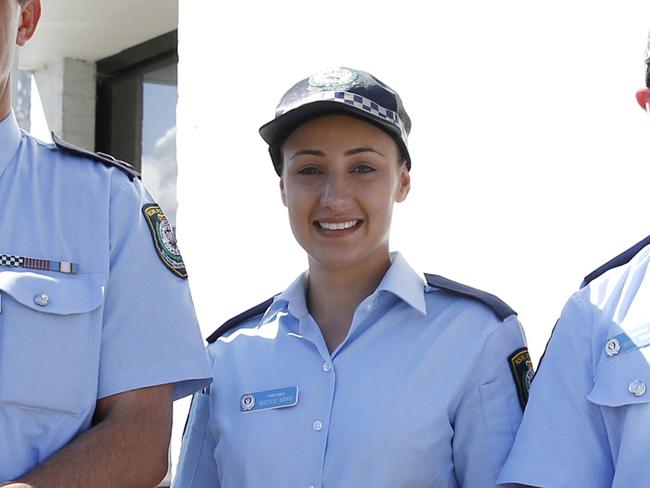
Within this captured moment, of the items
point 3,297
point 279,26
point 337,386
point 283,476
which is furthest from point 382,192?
point 279,26

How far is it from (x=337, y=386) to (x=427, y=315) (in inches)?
9.3

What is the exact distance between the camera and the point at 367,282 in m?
2.32

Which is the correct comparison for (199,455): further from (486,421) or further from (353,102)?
(353,102)

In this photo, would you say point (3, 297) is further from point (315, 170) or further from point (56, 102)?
point (56, 102)

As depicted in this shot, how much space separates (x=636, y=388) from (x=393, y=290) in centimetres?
55

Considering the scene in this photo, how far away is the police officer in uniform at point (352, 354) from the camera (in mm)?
2059

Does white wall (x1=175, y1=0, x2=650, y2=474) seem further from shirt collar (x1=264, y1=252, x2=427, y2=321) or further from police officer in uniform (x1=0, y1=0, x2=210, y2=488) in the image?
police officer in uniform (x1=0, y1=0, x2=210, y2=488)

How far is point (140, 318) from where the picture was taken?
6.10ft

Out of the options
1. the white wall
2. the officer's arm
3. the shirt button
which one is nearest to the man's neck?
the officer's arm

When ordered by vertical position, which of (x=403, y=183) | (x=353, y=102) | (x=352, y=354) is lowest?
(x=352, y=354)

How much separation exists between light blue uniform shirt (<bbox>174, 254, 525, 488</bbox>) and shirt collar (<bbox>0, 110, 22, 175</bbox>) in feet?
2.15

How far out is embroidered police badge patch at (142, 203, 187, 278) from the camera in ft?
6.27

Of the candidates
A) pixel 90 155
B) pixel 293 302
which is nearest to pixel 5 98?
pixel 90 155

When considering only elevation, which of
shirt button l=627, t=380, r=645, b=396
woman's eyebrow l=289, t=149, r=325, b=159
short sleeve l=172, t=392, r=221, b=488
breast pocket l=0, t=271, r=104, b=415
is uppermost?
woman's eyebrow l=289, t=149, r=325, b=159
